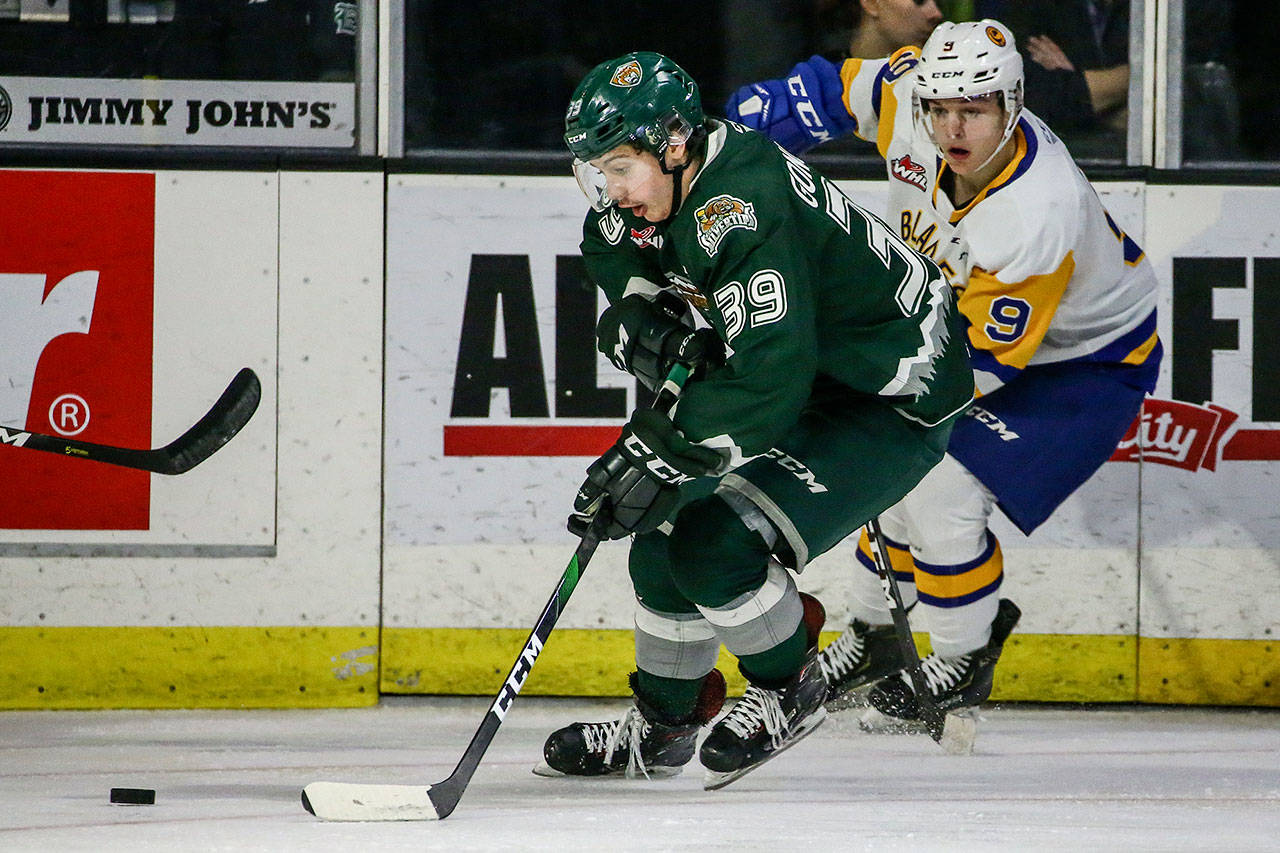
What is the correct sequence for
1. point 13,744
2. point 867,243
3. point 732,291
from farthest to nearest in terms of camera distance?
1. point 13,744
2. point 867,243
3. point 732,291

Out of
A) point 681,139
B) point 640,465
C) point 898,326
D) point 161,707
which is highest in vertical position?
point 681,139

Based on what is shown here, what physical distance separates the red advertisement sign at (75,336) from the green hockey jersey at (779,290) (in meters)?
1.25

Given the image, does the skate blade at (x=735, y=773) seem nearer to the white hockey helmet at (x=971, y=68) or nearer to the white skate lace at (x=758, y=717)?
the white skate lace at (x=758, y=717)

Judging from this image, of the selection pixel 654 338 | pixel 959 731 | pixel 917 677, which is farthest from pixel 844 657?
pixel 654 338

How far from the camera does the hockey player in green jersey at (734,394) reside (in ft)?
7.77

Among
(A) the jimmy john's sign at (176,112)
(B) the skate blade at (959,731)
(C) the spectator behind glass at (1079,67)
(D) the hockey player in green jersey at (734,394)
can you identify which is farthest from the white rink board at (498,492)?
(D) the hockey player in green jersey at (734,394)

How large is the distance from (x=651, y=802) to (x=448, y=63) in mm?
1826

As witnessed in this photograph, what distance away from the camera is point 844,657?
340 cm

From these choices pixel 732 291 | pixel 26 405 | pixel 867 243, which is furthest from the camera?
pixel 26 405

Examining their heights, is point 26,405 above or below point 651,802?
Result: above

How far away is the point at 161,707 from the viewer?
360 centimetres

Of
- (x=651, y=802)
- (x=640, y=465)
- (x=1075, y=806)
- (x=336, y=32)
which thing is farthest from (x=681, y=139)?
(x=336, y=32)

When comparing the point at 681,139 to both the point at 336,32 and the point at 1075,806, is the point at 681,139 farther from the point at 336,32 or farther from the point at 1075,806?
the point at 336,32

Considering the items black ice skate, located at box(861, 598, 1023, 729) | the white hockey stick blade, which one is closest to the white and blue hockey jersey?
black ice skate, located at box(861, 598, 1023, 729)
